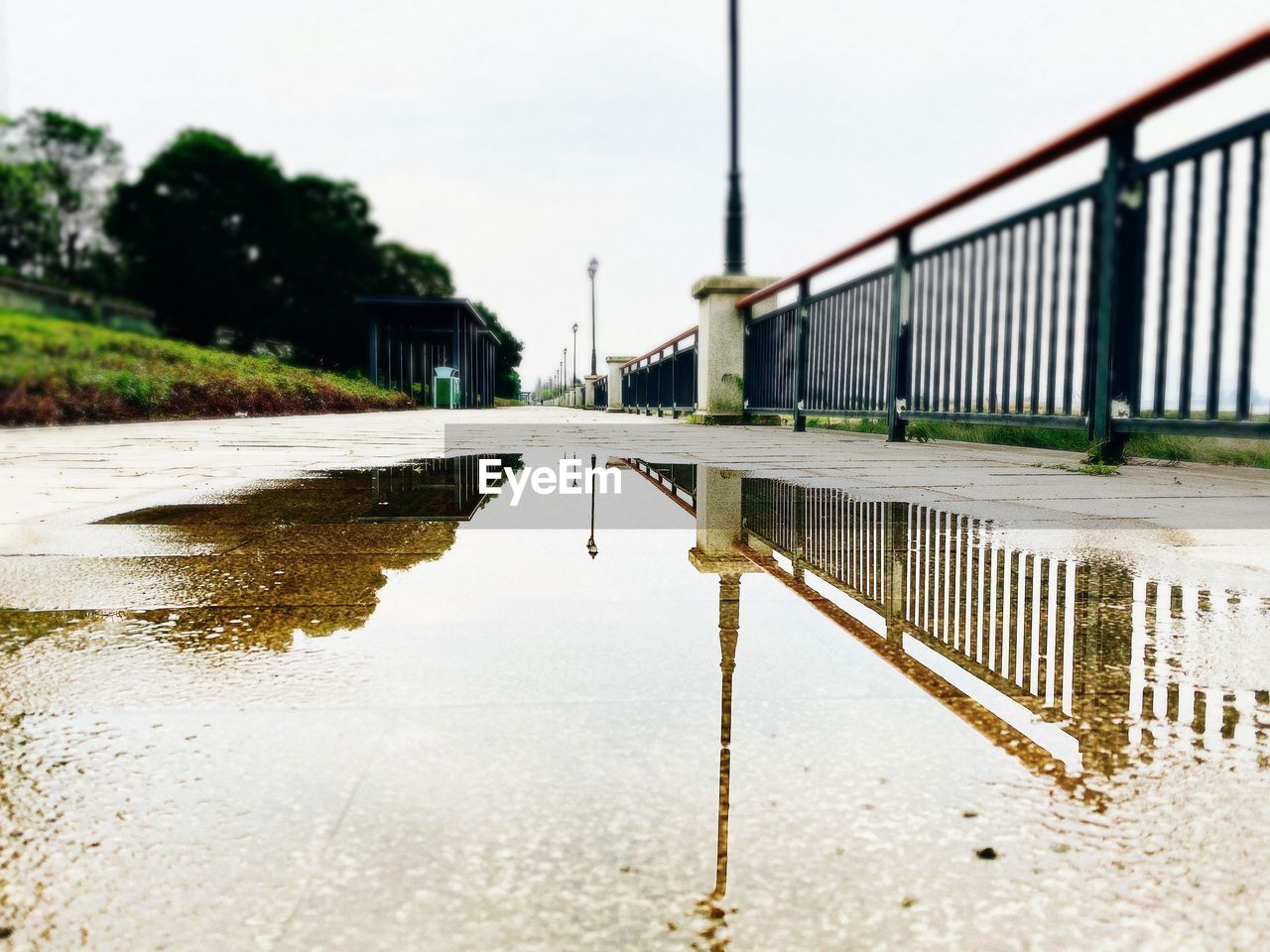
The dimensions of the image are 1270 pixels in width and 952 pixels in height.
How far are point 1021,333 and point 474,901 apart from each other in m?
4.68

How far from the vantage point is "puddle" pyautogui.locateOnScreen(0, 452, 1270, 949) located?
0.68 metres

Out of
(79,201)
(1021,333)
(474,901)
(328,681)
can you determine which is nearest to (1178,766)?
(474,901)

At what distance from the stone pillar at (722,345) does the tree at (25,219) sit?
9.34 metres

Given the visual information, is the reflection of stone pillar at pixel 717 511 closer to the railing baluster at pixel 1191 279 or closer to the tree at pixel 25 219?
the tree at pixel 25 219

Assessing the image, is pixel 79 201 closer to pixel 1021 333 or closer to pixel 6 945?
pixel 6 945

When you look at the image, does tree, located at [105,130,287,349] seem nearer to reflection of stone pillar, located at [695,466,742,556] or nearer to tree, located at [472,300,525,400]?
reflection of stone pillar, located at [695,466,742,556]

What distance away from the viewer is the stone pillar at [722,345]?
34.1ft

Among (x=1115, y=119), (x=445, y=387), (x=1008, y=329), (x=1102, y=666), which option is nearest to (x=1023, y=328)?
(x=1008, y=329)

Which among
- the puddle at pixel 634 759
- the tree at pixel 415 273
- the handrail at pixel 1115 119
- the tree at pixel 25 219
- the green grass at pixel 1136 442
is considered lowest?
the puddle at pixel 634 759

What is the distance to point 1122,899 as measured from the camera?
69 cm

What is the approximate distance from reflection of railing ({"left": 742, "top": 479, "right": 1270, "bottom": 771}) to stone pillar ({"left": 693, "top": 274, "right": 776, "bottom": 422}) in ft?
26.4

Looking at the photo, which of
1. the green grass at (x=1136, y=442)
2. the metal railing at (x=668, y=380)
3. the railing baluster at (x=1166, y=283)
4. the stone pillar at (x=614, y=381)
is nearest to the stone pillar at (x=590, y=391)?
the stone pillar at (x=614, y=381)

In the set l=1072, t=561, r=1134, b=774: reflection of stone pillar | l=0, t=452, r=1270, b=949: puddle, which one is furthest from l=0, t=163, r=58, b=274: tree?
l=1072, t=561, r=1134, b=774: reflection of stone pillar

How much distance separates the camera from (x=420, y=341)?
31062 mm
